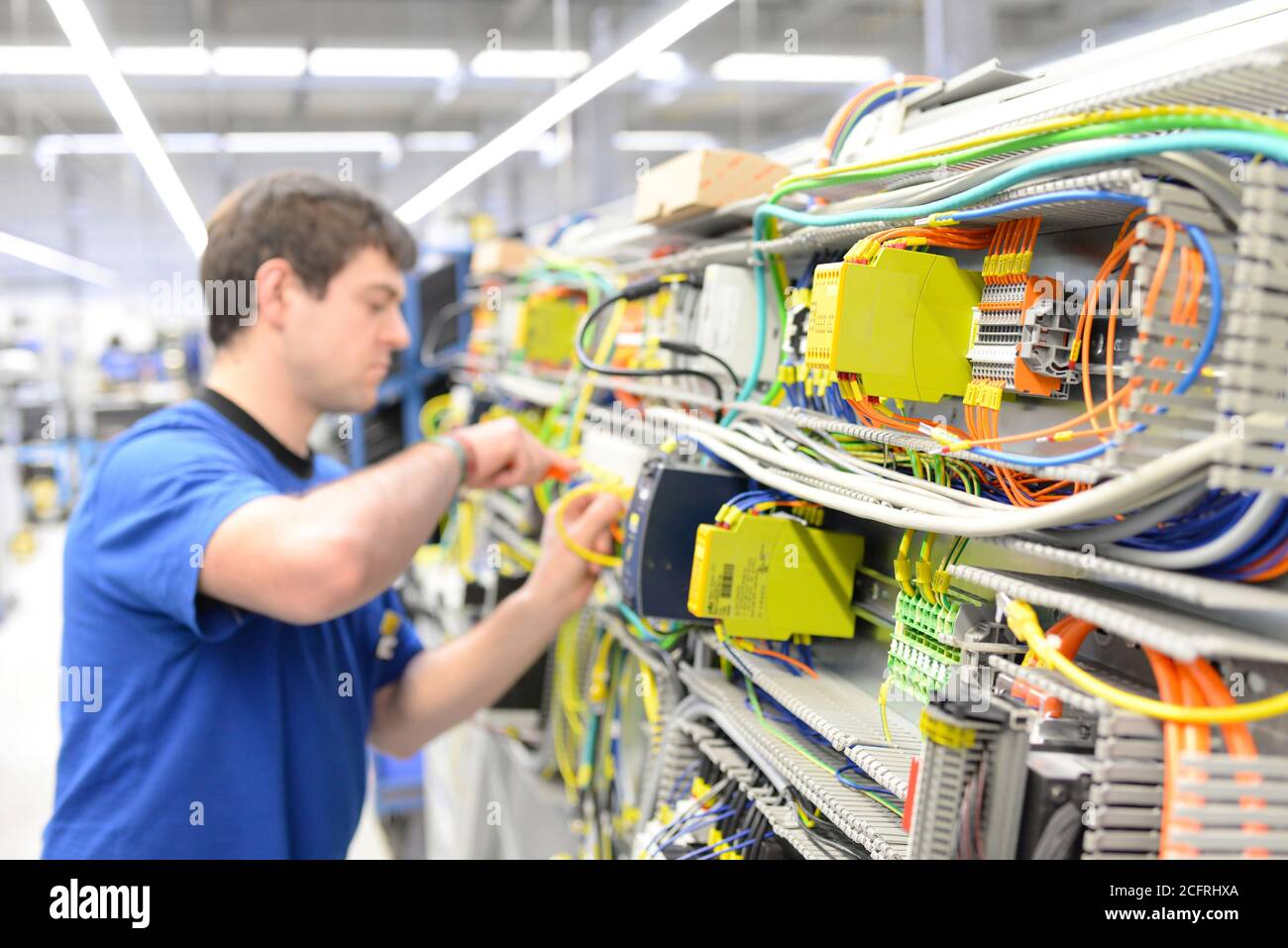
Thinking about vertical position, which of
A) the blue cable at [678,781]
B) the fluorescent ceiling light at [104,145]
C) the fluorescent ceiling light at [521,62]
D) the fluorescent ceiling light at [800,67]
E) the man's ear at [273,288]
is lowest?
the blue cable at [678,781]

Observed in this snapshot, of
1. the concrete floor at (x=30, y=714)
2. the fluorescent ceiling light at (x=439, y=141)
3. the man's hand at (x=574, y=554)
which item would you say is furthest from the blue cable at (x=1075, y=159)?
the fluorescent ceiling light at (x=439, y=141)

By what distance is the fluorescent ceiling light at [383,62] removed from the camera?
20.2 feet

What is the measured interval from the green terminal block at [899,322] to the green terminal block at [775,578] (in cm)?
24

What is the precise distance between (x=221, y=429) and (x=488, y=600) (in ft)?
3.00

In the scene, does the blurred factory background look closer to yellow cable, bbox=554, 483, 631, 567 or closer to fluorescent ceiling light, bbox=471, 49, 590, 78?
fluorescent ceiling light, bbox=471, 49, 590, 78

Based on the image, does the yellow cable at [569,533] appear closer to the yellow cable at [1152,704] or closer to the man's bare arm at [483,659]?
the man's bare arm at [483,659]

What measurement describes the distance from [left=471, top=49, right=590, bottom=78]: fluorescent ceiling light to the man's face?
511cm

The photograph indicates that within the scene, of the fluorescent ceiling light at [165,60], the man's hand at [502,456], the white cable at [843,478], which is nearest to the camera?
the white cable at [843,478]

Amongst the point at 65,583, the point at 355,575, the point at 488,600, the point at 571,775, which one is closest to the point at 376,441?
the point at 488,600

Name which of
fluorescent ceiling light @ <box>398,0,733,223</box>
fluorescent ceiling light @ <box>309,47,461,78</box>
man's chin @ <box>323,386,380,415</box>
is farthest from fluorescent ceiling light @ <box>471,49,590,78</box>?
man's chin @ <box>323,386,380,415</box>

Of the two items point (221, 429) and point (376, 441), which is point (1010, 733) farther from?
point (376, 441)

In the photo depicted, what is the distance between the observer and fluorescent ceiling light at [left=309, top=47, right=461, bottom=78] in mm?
6172

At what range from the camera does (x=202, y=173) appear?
393 inches

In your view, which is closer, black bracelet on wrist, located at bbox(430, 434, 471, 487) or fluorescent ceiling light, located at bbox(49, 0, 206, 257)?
black bracelet on wrist, located at bbox(430, 434, 471, 487)
